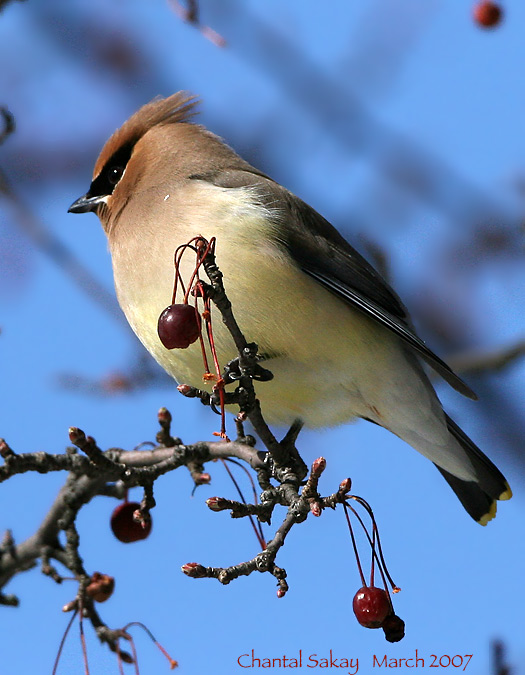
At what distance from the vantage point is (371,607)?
2619mm

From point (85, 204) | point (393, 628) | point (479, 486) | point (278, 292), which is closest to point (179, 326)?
point (393, 628)

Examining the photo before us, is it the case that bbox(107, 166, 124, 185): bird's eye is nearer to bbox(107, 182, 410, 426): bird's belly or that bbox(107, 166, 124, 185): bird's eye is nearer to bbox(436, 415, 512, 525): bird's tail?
bbox(107, 182, 410, 426): bird's belly

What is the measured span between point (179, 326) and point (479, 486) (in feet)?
7.97

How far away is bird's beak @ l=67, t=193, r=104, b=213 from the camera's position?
441 centimetres

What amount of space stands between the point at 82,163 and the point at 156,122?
67cm

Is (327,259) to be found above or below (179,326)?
above

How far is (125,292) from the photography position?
3811 mm

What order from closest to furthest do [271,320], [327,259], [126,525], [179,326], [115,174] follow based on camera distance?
[179,326] < [271,320] < [126,525] < [327,259] < [115,174]

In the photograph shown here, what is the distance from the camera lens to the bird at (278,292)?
139 inches

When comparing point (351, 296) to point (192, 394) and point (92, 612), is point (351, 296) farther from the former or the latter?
point (92, 612)

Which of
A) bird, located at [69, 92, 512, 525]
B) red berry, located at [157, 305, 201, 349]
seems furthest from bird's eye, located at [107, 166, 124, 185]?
red berry, located at [157, 305, 201, 349]

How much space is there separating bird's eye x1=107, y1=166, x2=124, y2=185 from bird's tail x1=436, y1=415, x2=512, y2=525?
6.13 feet

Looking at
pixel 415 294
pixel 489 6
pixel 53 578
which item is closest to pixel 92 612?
pixel 53 578

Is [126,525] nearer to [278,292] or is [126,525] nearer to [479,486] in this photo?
[278,292]
